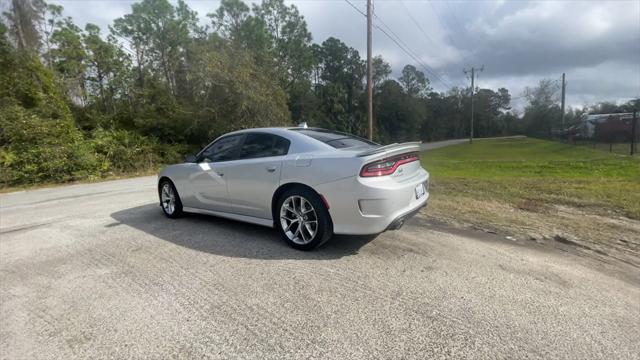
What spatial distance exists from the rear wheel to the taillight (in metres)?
3.37

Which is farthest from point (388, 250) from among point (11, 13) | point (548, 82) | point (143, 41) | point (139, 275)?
point (548, 82)

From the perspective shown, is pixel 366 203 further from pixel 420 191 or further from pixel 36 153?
pixel 36 153

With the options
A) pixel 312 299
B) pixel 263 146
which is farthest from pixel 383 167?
pixel 263 146

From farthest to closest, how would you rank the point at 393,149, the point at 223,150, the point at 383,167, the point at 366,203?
the point at 223,150 < the point at 393,149 < the point at 383,167 < the point at 366,203

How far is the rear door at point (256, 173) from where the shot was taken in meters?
3.79

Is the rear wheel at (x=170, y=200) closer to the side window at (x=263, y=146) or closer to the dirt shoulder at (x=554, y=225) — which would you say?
the side window at (x=263, y=146)

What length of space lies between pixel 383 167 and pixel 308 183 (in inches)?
32.0

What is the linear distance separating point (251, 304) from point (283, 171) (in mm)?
1556

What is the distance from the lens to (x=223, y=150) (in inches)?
178

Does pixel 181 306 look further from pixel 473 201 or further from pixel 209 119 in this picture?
pixel 209 119

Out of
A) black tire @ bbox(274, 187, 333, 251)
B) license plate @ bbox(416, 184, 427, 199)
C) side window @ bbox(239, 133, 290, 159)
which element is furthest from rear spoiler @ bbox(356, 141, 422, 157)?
side window @ bbox(239, 133, 290, 159)

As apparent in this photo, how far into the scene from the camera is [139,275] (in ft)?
10.2

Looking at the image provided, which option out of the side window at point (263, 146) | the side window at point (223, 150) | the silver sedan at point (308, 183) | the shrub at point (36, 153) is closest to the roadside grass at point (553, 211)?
the silver sedan at point (308, 183)

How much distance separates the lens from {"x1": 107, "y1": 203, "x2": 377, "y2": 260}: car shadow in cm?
354
